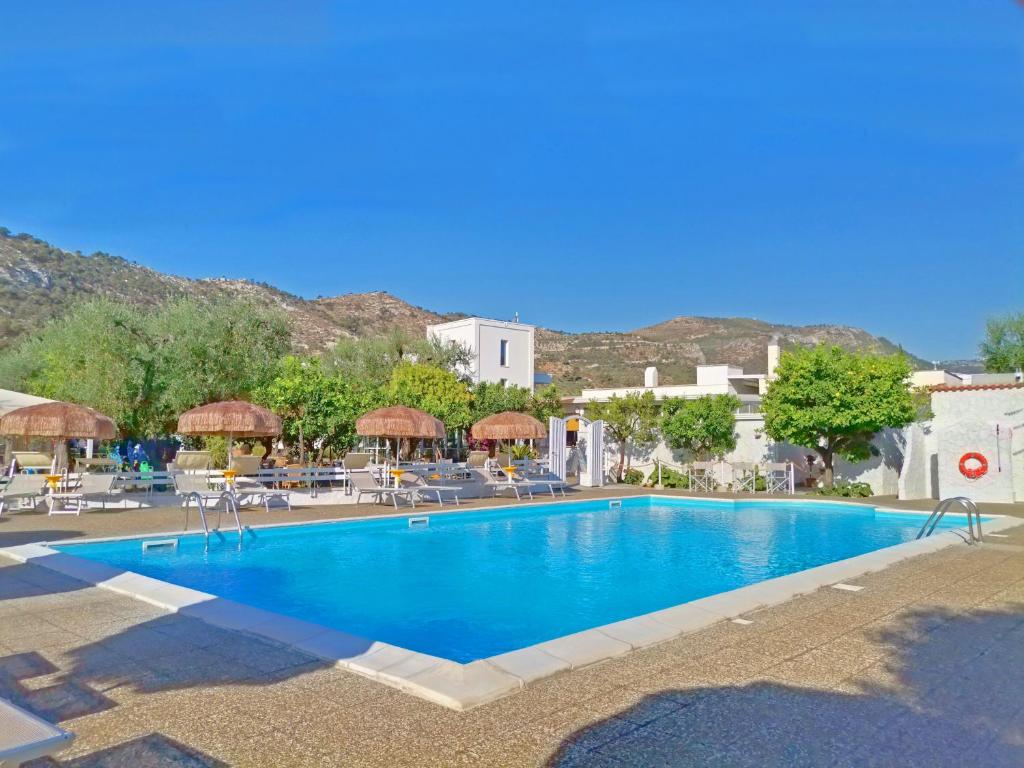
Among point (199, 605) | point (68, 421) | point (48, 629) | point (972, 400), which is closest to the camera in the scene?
point (48, 629)

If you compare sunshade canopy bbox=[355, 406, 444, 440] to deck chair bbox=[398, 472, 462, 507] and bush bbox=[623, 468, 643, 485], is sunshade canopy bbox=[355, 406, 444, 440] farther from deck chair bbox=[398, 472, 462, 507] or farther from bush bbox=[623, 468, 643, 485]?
bush bbox=[623, 468, 643, 485]

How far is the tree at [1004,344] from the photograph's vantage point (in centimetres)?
3947

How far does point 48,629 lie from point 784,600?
5.87 m

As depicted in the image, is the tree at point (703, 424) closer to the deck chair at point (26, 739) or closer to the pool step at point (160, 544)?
the pool step at point (160, 544)

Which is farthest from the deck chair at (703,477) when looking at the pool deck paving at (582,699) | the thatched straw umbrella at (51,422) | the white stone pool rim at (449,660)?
the thatched straw umbrella at (51,422)

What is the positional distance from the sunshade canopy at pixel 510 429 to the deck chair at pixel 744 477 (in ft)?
18.4

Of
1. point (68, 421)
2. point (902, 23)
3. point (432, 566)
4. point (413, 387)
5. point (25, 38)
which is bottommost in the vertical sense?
point (432, 566)

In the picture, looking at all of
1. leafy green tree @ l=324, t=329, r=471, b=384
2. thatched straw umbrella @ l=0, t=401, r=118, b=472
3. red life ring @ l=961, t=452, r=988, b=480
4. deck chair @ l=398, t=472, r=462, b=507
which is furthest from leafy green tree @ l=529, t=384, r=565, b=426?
thatched straw umbrella @ l=0, t=401, r=118, b=472

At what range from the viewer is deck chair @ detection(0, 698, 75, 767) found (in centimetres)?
225

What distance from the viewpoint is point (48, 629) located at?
5.30 m

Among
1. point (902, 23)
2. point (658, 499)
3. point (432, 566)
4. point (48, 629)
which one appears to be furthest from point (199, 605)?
point (658, 499)

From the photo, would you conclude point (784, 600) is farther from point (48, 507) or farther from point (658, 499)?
point (48, 507)

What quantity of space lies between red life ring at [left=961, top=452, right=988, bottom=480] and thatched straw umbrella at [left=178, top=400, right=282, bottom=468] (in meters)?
14.9

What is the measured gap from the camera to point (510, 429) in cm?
1902
